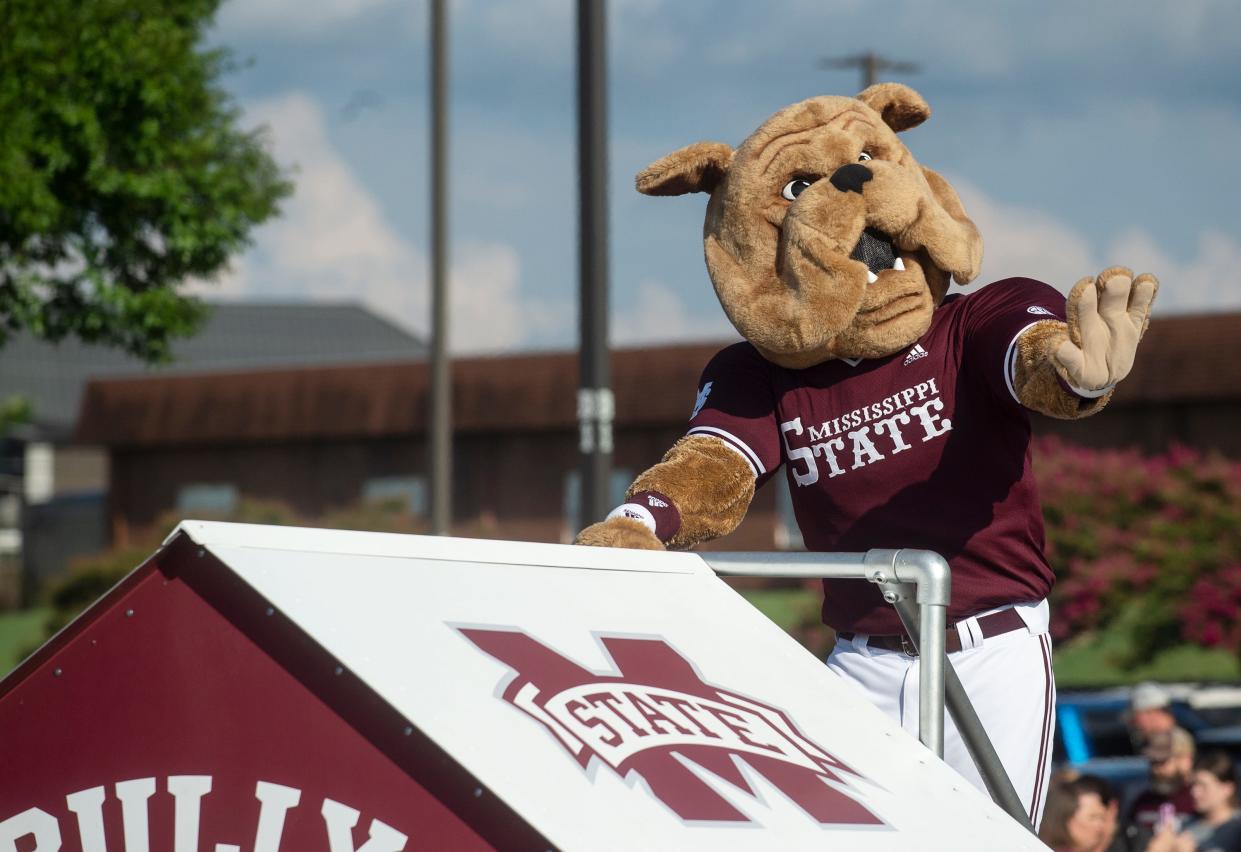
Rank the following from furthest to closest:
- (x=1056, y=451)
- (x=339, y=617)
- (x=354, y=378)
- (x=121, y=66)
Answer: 1. (x=354, y=378)
2. (x=1056, y=451)
3. (x=121, y=66)
4. (x=339, y=617)

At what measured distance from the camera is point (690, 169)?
3703mm

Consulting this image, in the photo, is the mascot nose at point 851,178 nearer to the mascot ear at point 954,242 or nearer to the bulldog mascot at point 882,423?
the bulldog mascot at point 882,423

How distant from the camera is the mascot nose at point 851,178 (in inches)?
134

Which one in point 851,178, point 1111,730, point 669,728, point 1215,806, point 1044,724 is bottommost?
point 1111,730

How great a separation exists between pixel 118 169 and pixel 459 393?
15.3 metres

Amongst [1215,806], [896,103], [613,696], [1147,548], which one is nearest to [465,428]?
[1147,548]

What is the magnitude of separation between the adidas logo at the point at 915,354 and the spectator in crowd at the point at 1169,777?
4823 mm

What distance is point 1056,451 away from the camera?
54.7 feet

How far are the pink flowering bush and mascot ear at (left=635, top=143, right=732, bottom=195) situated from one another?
11934mm

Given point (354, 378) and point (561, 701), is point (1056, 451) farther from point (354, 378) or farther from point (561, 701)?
point (561, 701)

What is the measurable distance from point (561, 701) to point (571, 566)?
419 millimetres

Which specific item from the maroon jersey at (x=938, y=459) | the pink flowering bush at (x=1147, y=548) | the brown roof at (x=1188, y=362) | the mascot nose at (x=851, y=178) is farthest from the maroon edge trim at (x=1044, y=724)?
the brown roof at (x=1188, y=362)

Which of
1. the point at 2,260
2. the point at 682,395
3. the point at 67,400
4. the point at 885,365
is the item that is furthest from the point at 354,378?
the point at 67,400

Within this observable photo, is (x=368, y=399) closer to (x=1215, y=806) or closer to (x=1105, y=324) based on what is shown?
(x=1215, y=806)
